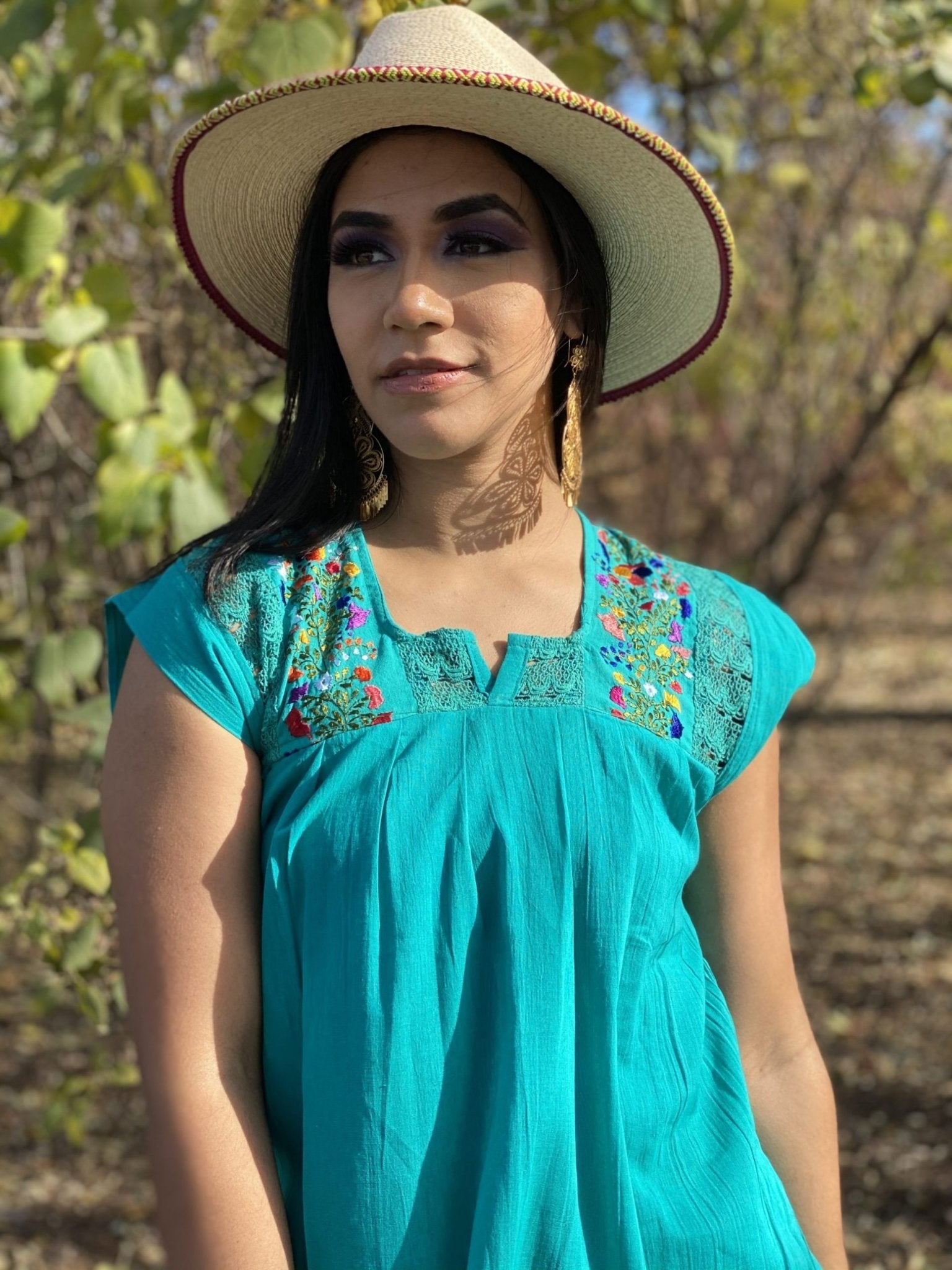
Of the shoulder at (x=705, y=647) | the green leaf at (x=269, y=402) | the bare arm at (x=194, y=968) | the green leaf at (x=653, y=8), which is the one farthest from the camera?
the green leaf at (x=653, y=8)

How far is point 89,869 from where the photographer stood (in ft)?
7.10

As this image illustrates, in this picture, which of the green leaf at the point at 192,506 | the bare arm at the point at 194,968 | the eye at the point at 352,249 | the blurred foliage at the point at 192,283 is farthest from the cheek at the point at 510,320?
the green leaf at the point at 192,506

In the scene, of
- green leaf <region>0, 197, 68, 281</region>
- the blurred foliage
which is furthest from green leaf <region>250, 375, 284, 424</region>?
green leaf <region>0, 197, 68, 281</region>

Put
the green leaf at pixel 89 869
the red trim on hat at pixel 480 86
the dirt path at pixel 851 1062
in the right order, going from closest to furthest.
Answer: the red trim on hat at pixel 480 86, the green leaf at pixel 89 869, the dirt path at pixel 851 1062

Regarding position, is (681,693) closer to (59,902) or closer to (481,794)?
(481,794)

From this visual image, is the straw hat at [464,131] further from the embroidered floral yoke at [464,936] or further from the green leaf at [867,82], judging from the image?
the green leaf at [867,82]

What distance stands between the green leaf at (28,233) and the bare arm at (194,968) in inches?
39.3

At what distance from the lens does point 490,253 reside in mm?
1399

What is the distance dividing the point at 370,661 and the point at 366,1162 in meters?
0.43

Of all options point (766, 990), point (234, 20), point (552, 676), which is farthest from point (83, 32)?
point (766, 990)

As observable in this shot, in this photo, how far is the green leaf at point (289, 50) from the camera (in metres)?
1.94

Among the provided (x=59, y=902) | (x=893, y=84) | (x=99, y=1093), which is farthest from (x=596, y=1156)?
(x=99, y=1093)

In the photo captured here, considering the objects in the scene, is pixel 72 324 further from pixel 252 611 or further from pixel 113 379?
pixel 252 611

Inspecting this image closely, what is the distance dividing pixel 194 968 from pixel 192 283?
1723mm
